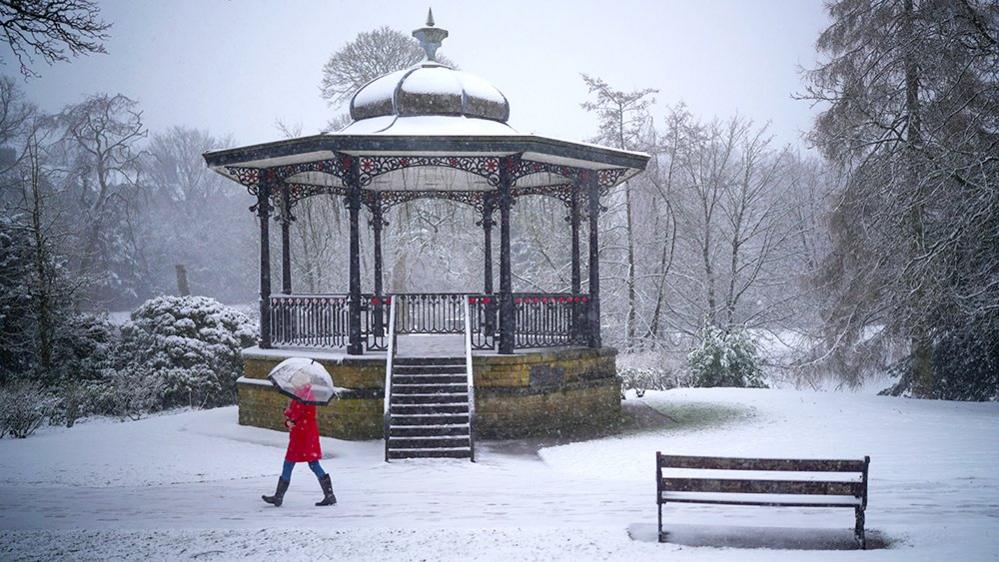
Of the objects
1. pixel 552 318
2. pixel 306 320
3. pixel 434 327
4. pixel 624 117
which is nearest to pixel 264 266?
pixel 306 320

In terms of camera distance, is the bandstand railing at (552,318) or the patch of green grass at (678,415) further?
the bandstand railing at (552,318)

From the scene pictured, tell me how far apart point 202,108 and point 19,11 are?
177 ft

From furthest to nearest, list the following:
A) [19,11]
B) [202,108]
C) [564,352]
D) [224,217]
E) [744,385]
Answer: [202,108] < [224,217] < [744,385] < [564,352] < [19,11]

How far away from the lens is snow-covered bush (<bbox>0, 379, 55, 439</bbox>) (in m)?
14.4

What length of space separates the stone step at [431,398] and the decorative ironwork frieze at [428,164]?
3.97 m

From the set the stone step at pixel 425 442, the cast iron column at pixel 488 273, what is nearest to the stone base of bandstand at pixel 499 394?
the cast iron column at pixel 488 273

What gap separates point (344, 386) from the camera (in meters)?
13.3

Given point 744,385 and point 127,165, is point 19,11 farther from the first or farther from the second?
point 127,165

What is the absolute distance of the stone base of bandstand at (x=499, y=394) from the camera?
13188 mm

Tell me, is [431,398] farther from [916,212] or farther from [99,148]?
[99,148]

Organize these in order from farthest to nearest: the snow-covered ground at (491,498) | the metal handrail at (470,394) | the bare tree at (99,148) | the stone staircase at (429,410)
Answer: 1. the bare tree at (99,148)
2. the stone staircase at (429,410)
3. the metal handrail at (470,394)
4. the snow-covered ground at (491,498)

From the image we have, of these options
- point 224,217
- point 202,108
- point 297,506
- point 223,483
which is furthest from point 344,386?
point 202,108

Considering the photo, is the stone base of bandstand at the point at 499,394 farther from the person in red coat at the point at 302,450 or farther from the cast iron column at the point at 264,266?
the person in red coat at the point at 302,450

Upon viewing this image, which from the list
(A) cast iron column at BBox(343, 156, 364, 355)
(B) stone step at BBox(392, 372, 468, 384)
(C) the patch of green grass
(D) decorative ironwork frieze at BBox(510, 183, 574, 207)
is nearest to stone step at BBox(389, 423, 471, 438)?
(B) stone step at BBox(392, 372, 468, 384)
